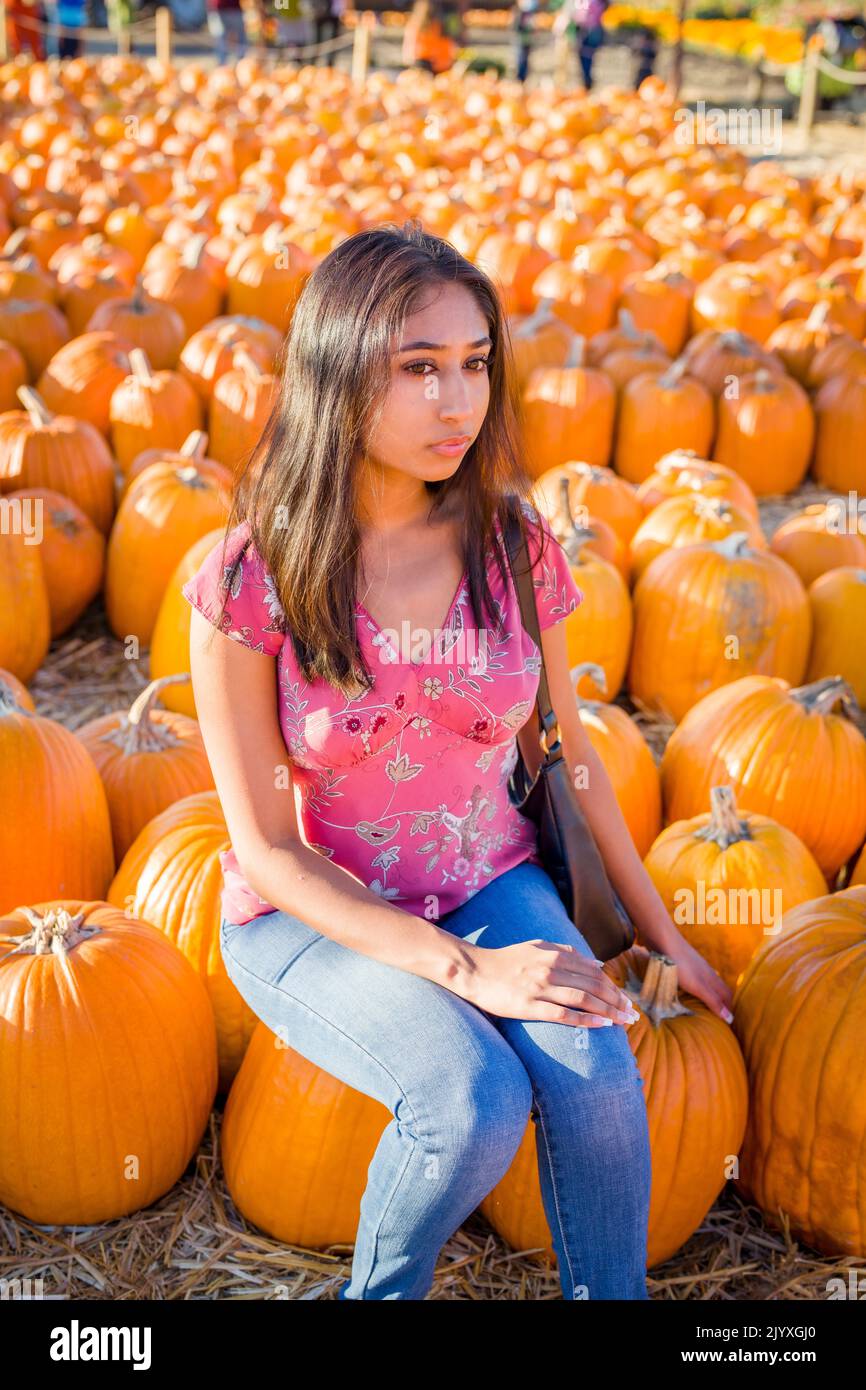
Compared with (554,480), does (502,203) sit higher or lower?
higher

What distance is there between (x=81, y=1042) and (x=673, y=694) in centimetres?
233

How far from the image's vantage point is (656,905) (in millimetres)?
2357

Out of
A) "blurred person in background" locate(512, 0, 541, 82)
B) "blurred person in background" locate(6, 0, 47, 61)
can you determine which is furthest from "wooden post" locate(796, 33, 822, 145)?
"blurred person in background" locate(6, 0, 47, 61)

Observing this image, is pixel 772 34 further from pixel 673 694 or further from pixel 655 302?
pixel 673 694

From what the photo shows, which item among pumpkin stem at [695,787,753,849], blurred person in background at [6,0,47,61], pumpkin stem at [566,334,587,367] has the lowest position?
pumpkin stem at [695,787,753,849]

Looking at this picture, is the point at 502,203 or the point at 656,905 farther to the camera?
the point at 502,203

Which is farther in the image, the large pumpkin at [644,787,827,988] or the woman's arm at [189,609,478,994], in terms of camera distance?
the large pumpkin at [644,787,827,988]

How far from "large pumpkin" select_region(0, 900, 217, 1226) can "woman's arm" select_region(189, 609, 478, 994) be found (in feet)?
1.29

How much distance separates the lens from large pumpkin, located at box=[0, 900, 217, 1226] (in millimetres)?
2271

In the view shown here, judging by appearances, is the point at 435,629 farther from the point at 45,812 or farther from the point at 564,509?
the point at 564,509

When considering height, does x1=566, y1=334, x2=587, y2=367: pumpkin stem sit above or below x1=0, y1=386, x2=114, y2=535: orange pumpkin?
above

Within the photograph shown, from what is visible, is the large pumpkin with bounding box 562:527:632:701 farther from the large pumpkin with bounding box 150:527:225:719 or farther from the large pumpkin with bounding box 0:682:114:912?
the large pumpkin with bounding box 0:682:114:912

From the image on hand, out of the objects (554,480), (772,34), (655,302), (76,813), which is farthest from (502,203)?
(772,34)

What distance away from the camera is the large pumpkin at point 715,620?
3.91 m
